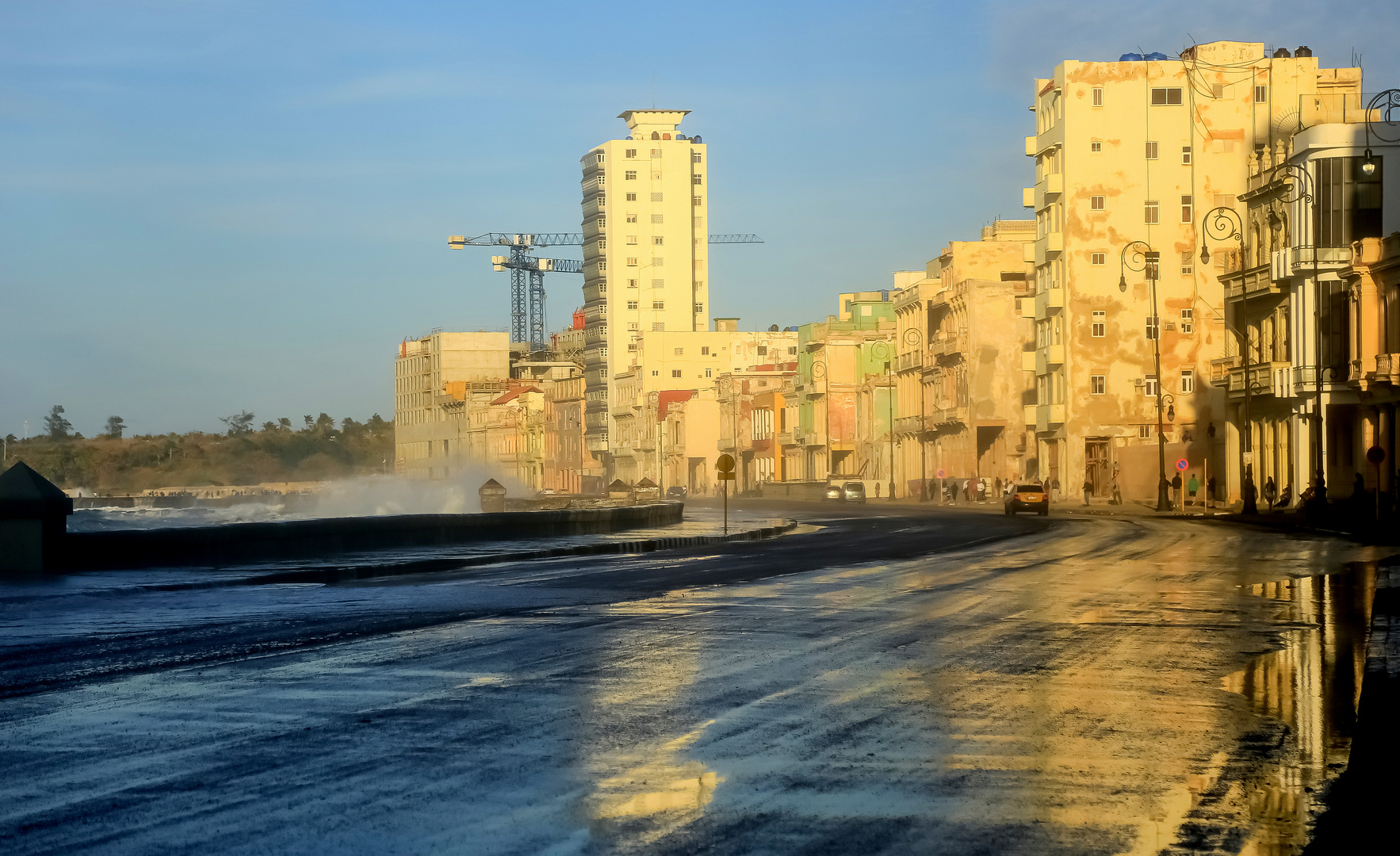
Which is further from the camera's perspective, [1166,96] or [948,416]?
[948,416]

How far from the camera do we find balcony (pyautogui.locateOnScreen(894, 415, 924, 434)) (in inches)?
4328

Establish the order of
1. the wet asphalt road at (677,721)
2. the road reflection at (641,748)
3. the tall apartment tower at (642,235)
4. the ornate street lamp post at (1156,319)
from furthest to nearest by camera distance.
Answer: the tall apartment tower at (642,235)
the ornate street lamp post at (1156,319)
the road reflection at (641,748)
the wet asphalt road at (677,721)

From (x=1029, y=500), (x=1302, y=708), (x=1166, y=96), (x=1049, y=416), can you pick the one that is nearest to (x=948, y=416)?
(x=1049, y=416)

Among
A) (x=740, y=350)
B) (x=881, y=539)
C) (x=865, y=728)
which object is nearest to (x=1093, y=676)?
(x=865, y=728)

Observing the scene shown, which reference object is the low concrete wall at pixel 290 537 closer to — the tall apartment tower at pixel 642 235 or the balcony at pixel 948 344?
the balcony at pixel 948 344

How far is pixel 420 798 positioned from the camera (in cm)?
755

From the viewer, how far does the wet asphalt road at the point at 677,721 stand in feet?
23.0

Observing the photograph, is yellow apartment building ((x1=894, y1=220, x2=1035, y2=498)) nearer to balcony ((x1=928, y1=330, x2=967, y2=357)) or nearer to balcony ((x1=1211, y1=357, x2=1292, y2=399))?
balcony ((x1=928, y1=330, x2=967, y2=357))

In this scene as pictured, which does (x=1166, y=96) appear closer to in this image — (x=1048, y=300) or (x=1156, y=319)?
(x=1048, y=300)

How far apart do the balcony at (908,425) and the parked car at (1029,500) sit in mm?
42399

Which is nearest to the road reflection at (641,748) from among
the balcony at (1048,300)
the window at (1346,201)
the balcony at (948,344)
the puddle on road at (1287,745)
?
the puddle on road at (1287,745)

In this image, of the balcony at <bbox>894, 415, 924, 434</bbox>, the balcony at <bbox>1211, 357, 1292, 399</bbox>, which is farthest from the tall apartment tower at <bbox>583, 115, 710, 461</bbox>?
the balcony at <bbox>1211, 357, 1292, 399</bbox>

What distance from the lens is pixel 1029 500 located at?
64.8 m

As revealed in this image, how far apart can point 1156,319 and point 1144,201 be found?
91.3 ft
